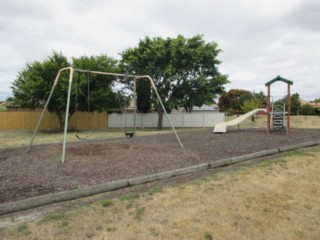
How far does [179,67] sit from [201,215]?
18057 mm

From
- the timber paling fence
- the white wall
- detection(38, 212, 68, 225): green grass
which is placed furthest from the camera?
the white wall

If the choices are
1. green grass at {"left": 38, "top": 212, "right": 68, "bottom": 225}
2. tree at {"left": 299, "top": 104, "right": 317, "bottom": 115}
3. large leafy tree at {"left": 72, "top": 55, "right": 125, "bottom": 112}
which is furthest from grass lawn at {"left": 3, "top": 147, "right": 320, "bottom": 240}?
tree at {"left": 299, "top": 104, "right": 317, "bottom": 115}

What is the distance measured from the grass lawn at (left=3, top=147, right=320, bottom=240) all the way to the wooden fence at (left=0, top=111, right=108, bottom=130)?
19427 millimetres

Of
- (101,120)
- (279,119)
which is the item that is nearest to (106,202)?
(279,119)

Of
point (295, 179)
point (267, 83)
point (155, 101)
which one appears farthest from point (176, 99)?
point (295, 179)

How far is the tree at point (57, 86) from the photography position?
58.0ft

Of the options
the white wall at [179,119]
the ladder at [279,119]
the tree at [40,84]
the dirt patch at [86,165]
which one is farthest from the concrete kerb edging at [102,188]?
the white wall at [179,119]

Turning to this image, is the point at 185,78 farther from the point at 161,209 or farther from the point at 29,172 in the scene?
the point at 161,209

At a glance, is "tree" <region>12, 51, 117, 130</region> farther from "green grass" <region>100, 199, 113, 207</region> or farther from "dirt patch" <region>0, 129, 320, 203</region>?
"green grass" <region>100, 199, 113, 207</region>

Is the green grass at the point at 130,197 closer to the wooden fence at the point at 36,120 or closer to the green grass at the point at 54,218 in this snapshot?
the green grass at the point at 54,218

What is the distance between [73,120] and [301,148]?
747 inches

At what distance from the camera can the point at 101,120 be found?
998 inches

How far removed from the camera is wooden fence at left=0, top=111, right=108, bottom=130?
23108 mm

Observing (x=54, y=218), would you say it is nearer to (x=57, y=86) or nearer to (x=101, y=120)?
(x=57, y=86)
